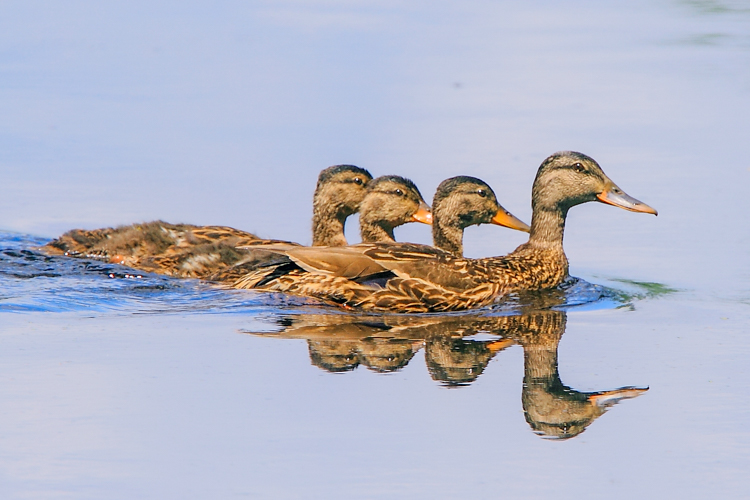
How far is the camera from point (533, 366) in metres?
7.91

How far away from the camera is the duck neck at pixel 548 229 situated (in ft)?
34.9

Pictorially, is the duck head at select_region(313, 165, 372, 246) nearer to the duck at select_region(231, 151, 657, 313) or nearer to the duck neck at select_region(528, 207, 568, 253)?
the duck at select_region(231, 151, 657, 313)

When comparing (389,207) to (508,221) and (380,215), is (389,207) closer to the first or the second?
(380,215)

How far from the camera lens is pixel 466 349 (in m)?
8.31

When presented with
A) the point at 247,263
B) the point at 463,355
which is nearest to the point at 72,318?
the point at 247,263

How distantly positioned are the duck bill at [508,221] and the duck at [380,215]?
518 millimetres

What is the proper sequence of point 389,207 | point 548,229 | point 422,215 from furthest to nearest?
point 422,215 → point 389,207 → point 548,229

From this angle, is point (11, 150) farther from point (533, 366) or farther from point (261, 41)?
point (533, 366)

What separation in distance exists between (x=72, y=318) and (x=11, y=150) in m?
4.51

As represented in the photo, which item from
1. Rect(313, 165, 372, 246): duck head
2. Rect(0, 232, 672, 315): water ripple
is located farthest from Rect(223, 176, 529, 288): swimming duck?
Rect(0, 232, 672, 315): water ripple

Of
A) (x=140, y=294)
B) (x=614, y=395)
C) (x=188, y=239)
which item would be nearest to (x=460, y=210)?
(x=188, y=239)

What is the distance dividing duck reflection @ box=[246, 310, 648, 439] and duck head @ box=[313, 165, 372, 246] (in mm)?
1875

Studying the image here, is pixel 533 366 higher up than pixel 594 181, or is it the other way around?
pixel 594 181

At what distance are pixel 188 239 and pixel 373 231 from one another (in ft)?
4.73
